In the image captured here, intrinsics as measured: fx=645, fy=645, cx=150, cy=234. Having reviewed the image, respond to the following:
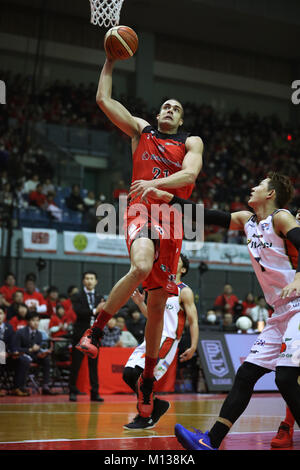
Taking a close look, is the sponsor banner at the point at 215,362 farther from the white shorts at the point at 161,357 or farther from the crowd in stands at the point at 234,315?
the white shorts at the point at 161,357

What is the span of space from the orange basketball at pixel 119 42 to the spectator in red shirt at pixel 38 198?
13.0m

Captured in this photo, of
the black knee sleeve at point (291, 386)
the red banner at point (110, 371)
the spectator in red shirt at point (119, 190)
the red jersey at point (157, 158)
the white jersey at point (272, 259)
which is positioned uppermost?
the spectator in red shirt at point (119, 190)

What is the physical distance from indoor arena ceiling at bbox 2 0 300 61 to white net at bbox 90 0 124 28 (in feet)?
60.2

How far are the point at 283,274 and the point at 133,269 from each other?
1123mm

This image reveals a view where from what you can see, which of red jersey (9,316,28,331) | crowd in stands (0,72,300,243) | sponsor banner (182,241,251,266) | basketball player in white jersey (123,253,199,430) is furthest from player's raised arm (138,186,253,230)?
sponsor banner (182,241,251,266)

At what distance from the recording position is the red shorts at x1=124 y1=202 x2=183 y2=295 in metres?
5.26

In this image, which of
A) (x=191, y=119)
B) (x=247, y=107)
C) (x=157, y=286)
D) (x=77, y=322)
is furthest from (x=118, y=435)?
(x=247, y=107)

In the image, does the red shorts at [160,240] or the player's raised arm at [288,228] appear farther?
the red shorts at [160,240]

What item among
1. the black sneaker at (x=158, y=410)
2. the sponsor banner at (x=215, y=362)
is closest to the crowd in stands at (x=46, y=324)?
the sponsor banner at (x=215, y=362)

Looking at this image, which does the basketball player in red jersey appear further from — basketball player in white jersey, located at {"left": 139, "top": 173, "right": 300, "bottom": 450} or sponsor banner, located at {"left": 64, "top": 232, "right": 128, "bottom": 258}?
sponsor banner, located at {"left": 64, "top": 232, "right": 128, "bottom": 258}

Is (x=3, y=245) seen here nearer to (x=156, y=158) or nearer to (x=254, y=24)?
(x=156, y=158)

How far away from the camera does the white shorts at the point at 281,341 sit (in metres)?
4.38

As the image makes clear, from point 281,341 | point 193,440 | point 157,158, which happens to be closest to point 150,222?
point 157,158

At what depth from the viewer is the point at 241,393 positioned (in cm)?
450
